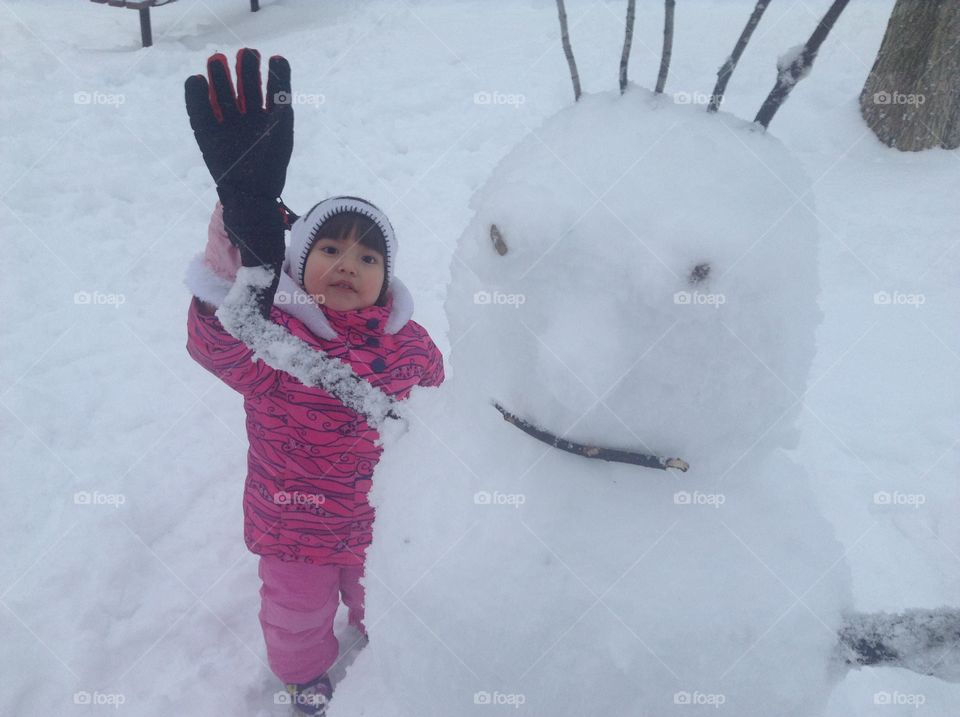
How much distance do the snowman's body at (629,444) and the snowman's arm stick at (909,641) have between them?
4cm

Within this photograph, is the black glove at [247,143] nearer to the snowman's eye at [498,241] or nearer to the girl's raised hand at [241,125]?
the girl's raised hand at [241,125]

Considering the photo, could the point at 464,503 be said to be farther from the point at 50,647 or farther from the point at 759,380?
the point at 50,647

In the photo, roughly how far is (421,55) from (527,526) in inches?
218

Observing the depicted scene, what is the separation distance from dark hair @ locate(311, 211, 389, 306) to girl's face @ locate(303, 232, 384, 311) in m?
0.01

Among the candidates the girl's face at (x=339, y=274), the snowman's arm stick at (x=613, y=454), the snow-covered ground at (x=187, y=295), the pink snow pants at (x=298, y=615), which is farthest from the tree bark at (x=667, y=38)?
the pink snow pants at (x=298, y=615)

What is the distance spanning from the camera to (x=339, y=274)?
1.58 meters

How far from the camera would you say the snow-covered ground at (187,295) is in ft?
6.91

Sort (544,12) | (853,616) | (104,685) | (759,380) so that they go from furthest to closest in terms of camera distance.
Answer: (544,12), (104,685), (853,616), (759,380)

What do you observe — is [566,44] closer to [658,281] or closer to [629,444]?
[658,281]

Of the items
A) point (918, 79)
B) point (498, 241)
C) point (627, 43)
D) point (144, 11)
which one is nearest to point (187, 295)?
point (498, 241)

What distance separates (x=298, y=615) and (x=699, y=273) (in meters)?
1.48

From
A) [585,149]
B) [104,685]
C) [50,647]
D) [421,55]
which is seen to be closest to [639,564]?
[585,149]

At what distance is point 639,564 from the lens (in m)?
1.24

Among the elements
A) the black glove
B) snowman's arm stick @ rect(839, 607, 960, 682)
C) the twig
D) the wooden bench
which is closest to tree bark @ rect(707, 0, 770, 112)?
the twig
